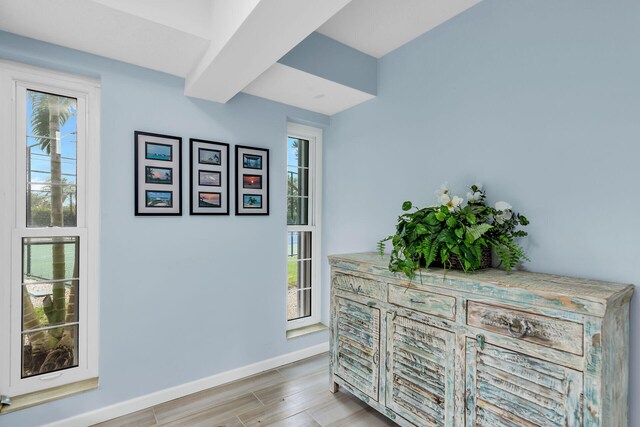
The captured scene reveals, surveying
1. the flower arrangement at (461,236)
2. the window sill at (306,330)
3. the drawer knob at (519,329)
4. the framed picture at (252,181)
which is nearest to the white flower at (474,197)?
the flower arrangement at (461,236)

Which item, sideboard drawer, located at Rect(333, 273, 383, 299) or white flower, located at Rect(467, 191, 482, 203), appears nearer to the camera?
white flower, located at Rect(467, 191, 482, 203)

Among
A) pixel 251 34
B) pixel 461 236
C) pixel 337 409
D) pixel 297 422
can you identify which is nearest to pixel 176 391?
pixel 297 422

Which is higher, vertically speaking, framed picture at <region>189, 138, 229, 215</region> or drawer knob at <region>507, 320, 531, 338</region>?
framed picture at <region>189, 138, 229, 215</region>

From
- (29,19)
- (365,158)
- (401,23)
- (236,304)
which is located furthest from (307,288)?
(29,19)

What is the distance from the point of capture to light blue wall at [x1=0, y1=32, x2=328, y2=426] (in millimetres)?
2051

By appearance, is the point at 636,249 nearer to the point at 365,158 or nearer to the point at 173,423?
the point at 365,158

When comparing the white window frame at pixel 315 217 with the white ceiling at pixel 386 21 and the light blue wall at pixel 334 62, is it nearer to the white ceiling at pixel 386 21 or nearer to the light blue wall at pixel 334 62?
the light blue wall at pixel 334 62

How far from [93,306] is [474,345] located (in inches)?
92.4

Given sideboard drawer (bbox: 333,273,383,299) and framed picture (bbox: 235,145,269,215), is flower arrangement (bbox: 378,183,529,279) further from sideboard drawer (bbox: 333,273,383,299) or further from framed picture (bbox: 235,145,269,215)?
framed picture (bbox: 235,145,269,215)

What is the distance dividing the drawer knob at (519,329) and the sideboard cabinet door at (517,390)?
87 millimetres

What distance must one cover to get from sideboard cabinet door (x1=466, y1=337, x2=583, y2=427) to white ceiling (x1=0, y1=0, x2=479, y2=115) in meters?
1.70

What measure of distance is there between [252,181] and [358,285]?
1252 mm

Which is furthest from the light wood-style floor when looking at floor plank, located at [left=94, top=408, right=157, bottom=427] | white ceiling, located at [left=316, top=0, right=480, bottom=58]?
white ceiling, located at [left=316, top=0, right=480, bottom=58]

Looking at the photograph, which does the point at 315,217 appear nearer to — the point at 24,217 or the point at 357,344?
the point at 357,344
